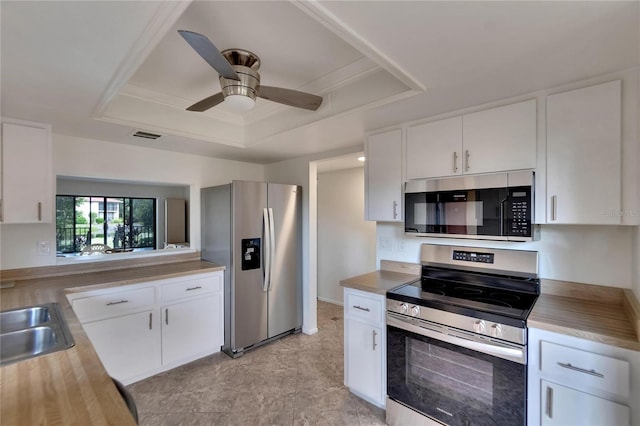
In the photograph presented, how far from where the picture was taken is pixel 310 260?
3.57 metres

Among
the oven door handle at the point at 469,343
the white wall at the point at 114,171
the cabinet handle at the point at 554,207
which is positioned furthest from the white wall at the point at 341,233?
the cabinet handle at the point at 554,207

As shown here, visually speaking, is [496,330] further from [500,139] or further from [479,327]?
[500,139]

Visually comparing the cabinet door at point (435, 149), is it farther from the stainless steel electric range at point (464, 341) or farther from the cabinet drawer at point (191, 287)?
the cabinet drawer at point (191, 287)

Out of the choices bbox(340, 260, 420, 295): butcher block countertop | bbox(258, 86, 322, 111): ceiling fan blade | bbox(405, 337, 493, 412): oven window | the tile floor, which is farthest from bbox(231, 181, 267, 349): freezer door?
bbox(405, 337, 493, 412): oven window

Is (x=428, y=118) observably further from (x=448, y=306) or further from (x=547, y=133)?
(x=448, y=306)

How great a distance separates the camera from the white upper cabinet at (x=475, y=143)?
1792mm

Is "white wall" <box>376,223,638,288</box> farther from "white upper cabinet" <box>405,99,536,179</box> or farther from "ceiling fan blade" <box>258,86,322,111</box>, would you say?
"ceiling fan blade" <box>258,86,322,111</box>

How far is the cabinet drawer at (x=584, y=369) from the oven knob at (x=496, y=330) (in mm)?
177

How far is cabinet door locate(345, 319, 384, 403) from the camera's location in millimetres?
2078

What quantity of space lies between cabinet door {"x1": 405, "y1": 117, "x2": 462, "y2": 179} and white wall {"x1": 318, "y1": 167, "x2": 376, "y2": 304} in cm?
197

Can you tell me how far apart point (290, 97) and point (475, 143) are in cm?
126

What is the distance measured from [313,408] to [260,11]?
8.38 ft

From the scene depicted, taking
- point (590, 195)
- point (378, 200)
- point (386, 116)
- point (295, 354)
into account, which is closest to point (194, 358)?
point (295, 354)

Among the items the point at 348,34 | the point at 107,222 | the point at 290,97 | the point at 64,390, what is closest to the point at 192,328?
the point at 64,390
